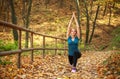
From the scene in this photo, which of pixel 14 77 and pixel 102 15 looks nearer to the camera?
pixel 14 77

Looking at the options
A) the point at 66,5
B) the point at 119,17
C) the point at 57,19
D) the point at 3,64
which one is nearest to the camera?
the point at 3,64

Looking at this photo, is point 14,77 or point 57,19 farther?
point 57,19

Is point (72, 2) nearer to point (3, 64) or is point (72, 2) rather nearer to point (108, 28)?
point (108, 28)

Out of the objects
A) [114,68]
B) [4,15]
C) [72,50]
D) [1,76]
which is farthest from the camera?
[4,15]

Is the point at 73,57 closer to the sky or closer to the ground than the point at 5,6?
closer to the ground

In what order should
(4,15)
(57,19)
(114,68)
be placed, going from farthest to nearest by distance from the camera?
1. (57,19)
2. (4,15)
3. (114,68)

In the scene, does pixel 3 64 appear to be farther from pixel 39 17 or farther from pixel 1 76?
pixel 39 17

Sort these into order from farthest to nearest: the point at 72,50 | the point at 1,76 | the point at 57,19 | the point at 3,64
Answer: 1. the point at 57,19
2. the point at 72,50
3. the point at 3,64
4. the point at 1,76

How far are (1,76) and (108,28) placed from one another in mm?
29700

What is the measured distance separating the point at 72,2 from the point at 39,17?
8120 mm

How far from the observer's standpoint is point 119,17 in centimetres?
3891

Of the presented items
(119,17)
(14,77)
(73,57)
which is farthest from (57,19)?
(14,77)

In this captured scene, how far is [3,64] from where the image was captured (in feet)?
27.2

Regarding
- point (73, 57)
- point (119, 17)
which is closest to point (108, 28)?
point (119, 17)
